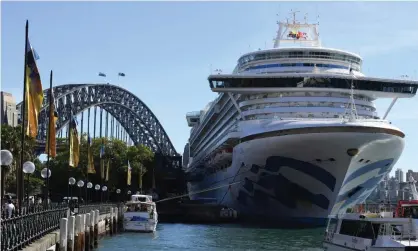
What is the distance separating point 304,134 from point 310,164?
380cm

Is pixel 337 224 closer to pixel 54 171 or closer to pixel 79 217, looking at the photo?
pixel 79 217

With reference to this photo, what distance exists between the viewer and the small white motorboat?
198ft

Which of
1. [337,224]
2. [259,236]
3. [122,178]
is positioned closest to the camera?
[337,224]

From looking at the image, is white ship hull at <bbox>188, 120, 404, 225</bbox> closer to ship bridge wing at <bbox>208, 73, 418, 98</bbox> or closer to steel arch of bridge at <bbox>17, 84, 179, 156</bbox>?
ship bridge wing at <bbox>208, 73, 418, 98</bbox>

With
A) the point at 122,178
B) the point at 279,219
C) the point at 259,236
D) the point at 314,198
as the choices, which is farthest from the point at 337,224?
the point at 122,178

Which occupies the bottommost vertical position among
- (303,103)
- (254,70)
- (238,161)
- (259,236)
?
(259,236)

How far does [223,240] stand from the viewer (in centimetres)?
5178

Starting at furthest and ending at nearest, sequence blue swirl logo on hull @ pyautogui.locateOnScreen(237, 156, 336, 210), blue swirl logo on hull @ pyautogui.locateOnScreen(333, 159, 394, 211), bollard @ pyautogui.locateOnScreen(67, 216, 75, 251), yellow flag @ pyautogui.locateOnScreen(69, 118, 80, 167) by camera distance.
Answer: blue swirl logo on hull @ pyautogui.locateOnScreen(333, 159, 394, 211) → blue swirl logo on hull @ pyautogui.locateOnScreen(237, 156, 336, 210) → yellow flag @ pyautogui.locateOnScreen(69, 118, 80, 167) → bollard @ pyautogui.locateOnScreen(67, 216, 75, 251)

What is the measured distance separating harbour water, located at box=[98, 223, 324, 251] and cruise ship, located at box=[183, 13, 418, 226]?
154 inches

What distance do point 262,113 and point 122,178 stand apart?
48782 mm

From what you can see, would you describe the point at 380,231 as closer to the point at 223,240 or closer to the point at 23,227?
the point at 23,227

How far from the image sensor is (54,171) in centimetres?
10844

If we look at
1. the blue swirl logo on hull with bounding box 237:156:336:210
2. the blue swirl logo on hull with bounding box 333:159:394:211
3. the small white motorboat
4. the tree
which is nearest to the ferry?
the blue swirl logo on hull with bounding box 237:156:336:210

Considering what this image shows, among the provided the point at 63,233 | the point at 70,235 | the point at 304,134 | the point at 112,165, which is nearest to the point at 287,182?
the point at 304,134
